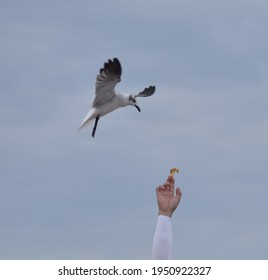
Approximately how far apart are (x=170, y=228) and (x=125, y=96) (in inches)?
677

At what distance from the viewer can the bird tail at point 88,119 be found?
2162 cm

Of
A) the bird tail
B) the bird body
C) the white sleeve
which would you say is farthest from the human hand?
the bird tail

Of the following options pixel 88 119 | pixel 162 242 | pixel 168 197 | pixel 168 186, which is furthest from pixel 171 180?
pixel 88 119

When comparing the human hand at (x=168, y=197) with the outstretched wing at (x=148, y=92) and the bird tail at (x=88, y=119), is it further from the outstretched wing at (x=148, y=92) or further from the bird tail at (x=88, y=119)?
the outstretched wing at (x=148, y=92)

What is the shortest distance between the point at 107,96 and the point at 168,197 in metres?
16.0

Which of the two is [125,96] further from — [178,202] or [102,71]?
[178,202]

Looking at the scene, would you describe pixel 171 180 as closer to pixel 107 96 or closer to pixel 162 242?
pixel 162 242

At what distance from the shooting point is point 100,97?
21234 millimetres

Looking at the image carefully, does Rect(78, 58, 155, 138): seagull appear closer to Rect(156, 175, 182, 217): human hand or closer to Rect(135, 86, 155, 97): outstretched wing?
Rect(135, 86, 155, 97): outstretched wing

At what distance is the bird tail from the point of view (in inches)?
851

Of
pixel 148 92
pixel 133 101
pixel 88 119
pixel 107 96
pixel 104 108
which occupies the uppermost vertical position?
pixel 148 92

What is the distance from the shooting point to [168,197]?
215 inches
